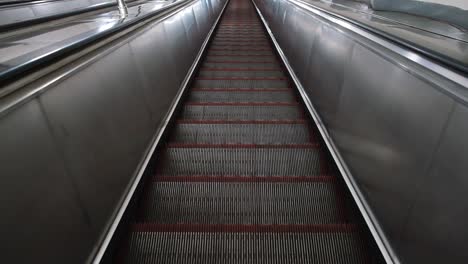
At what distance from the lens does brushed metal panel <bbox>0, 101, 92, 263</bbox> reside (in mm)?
871

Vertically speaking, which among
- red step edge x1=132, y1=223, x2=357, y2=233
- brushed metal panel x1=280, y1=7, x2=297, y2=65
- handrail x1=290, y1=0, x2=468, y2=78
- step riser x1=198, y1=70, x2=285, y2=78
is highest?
handrail x1=290, y1=0, x2=468, y2=78

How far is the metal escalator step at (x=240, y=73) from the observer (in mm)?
4492

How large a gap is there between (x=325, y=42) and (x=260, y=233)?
1777mm

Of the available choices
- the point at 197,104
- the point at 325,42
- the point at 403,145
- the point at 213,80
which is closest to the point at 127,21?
the point at 197,104

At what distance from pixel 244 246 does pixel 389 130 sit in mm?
963

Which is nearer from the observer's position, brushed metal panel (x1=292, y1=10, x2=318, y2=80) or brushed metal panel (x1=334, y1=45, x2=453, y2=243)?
brushed metal panel (x1=334, y1=45, x2=453, y2=243)

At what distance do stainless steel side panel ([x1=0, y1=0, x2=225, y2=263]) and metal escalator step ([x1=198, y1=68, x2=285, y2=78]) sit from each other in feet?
7.83

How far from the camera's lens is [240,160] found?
2375 millimetres

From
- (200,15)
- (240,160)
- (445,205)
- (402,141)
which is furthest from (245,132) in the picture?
(200,15)

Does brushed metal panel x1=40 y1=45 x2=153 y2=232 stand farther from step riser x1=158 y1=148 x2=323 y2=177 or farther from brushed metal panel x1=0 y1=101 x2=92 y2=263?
step riser x1=158 y1=148 x2=323 y2=177

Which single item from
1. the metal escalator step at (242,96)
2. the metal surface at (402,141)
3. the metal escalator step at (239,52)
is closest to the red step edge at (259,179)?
the metal surface at (402,141)

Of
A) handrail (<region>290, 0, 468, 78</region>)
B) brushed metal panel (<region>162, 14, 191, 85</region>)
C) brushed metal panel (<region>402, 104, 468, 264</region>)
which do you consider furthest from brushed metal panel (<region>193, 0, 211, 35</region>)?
brushed metal panel (<region>402, 104, 468, 264</region>)

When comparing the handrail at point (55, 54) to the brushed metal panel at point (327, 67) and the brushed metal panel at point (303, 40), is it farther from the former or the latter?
the brushed metal panel at point (303, 40)

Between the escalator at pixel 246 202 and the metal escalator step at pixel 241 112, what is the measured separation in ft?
0.05
